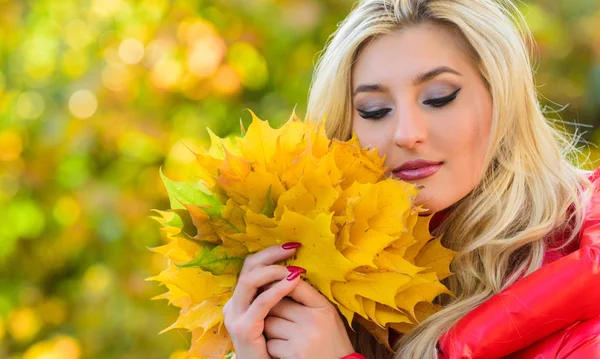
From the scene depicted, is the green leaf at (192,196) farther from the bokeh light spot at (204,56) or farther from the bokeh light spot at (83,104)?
the bokeh light spot at (83,104)

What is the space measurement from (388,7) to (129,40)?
2067mm

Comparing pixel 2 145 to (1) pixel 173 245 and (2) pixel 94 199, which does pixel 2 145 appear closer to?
(2) pixel 94 199

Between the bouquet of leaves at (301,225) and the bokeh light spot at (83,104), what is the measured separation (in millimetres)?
2131

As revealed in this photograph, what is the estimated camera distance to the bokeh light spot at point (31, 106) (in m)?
3.74

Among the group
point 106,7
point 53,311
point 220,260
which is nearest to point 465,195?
point 220,260

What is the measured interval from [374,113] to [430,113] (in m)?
0.13

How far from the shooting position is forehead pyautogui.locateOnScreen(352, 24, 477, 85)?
5.67ft

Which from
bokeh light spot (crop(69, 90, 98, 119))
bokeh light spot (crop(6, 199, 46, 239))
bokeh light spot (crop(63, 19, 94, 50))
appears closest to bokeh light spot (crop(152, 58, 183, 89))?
bokeh light spot (crop(69, 90, 98, 119))

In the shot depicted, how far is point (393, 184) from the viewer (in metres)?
1.58

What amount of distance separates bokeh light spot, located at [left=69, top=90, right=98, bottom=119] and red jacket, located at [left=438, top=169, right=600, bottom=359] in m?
2.47

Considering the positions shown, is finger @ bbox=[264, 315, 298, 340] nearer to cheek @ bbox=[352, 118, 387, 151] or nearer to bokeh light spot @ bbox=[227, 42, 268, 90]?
cheek @ bbox=[352, 118, 387, 151]

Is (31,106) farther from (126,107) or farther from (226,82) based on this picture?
(226,82)

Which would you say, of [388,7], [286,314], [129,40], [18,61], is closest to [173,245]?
[286,314]

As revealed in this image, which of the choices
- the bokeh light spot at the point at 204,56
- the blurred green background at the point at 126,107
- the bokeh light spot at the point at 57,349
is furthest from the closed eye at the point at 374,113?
the bokeh light spot at the point at 57,349
